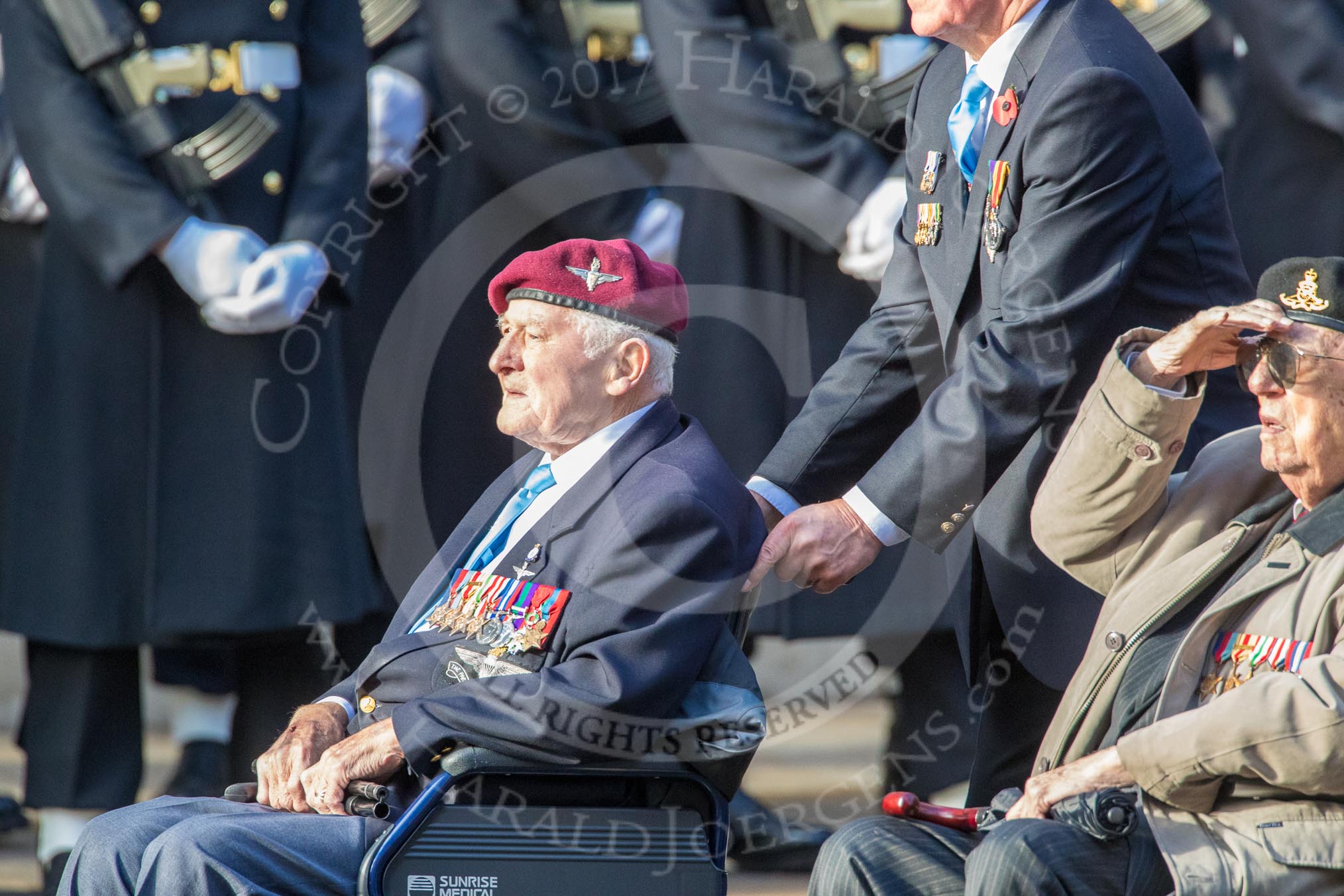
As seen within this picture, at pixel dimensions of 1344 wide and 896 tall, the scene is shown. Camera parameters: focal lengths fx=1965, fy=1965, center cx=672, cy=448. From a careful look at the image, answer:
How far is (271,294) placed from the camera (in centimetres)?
429

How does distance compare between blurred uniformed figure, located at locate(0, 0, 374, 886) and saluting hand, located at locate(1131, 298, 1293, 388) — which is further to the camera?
blurred uniformed figure, located at locate(0, 0, 374, 886)

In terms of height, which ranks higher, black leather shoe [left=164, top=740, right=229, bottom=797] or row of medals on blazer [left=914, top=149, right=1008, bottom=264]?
row of medals on blazer [left=914, top=149, right=1008, bottom=264]

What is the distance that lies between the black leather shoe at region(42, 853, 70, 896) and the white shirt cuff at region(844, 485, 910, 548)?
205 centimetres

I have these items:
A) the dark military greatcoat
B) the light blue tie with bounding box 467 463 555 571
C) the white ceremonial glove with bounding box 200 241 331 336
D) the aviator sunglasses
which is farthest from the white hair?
the dark military greatcoat

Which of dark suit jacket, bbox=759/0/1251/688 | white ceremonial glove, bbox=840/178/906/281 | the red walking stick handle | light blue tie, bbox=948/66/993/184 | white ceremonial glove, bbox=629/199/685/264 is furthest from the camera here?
white ceremonial glove, bbox=629/199/685/264

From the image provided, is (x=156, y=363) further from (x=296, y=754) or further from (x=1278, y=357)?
(x=1278, y=357)

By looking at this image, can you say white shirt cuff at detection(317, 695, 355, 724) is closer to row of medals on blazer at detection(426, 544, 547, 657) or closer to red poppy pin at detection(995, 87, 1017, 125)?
row of medals on blazer at detection(426, 544, 547, 657)

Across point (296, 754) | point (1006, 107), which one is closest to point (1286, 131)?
point (1006, 107)

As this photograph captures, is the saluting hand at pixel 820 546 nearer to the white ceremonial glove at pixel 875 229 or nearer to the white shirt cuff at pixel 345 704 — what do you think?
the white shirt cuff at pixel 345 704

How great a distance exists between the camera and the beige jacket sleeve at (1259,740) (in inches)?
91.7

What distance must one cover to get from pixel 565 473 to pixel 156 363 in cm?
174

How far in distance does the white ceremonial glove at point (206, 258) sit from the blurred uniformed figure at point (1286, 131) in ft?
8.16

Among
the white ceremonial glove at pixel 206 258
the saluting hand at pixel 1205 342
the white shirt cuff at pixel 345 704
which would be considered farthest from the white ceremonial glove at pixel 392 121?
the saluting hand at pixel 1205 342

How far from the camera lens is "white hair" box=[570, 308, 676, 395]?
2.99 meters
